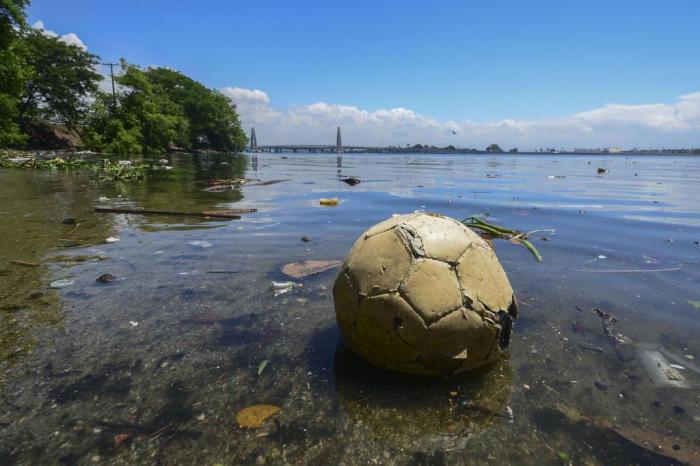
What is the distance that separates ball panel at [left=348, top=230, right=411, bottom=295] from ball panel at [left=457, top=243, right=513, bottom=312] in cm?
41

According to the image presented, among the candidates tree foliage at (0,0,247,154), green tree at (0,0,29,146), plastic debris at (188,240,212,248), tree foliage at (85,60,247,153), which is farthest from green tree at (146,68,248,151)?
plastic debris at (188,240,212,248)

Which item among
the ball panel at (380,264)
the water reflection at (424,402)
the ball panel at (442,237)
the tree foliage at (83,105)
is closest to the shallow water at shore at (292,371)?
the water reflection at (424,402)

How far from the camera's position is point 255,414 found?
2.31m

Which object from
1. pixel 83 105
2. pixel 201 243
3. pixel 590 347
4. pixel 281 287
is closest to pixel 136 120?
pixel 83 105

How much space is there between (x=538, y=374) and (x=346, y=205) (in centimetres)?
822

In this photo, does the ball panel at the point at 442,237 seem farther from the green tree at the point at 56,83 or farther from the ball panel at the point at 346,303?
the green tree at the point at 56,83

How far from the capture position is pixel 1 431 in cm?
211

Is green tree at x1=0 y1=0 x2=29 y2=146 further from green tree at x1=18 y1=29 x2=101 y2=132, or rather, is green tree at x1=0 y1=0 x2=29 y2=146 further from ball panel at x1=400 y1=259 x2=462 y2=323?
ball panel at x1=400 y1=259 x2=462 y2=323

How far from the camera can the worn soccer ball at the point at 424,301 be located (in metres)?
2.48

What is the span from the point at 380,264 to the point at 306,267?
234 centimetres

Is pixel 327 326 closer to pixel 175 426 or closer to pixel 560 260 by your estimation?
pixel 175 426

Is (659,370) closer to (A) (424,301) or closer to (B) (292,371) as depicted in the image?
(A) (424,301)

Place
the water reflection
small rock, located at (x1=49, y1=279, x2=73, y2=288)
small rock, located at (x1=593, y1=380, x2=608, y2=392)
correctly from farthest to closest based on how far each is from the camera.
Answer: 1. small rock, located at (x1=49, y1=279, x2=73, y2=288)
2. small rock, located at (x1=593, y1=380, x2=608, y2=392)
3. the water reflection

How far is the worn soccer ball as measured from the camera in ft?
8.15
